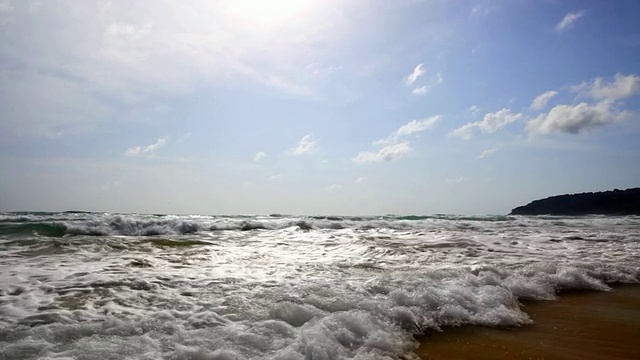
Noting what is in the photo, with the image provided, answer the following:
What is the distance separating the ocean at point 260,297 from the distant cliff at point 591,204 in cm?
4732

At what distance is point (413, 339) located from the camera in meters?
3.29

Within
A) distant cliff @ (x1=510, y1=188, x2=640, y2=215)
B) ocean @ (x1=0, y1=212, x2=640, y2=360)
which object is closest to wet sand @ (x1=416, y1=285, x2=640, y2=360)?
ocean @ (x1=0, y1=212, x2=640, y2=360)

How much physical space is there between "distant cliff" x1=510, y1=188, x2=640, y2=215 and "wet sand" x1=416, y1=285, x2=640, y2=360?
48.7 metres

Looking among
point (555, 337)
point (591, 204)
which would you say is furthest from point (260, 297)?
point (591, 204)

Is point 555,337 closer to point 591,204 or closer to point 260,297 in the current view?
point 260,297

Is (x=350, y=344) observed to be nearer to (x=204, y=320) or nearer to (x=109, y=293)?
(x=204, y=320)

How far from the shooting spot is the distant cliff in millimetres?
46381

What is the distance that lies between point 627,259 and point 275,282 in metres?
6.75

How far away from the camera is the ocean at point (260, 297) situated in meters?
2.94

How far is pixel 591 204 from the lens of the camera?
170ft

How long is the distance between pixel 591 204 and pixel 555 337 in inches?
2322

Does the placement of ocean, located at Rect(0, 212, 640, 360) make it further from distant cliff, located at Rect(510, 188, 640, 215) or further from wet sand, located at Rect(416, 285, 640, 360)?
distant cliff, located at Rect(510, 188, 640, 215)

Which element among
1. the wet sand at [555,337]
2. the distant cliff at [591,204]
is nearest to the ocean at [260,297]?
the wet sand at [555,337]

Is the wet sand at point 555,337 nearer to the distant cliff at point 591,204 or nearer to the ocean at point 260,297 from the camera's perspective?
the ocean at point 260,297
